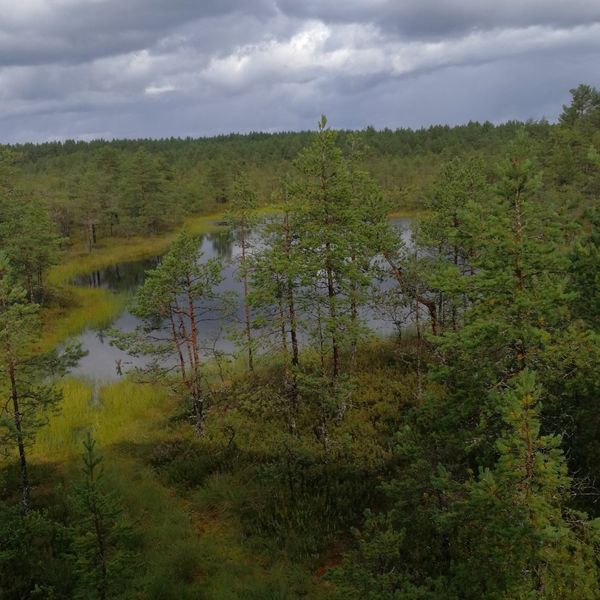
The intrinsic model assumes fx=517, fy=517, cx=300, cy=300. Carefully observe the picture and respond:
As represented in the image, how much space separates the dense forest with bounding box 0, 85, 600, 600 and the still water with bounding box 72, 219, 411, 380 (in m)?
1.16

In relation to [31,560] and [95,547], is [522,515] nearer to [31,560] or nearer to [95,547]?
[95,547]

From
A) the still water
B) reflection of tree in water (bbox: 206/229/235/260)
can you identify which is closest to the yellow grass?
the still water

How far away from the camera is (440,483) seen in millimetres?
8828

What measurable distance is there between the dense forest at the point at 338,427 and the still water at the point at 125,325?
116cm

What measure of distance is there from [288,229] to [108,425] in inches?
547

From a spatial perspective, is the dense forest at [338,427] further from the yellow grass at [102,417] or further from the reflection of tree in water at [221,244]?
the reflection of tree in water at [221,244]

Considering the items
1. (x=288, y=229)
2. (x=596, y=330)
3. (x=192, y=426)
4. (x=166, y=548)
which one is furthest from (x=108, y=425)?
(x=596, y=330)

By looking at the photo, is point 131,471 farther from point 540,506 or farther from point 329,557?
point 540,506

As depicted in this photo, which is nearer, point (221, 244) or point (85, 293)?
point (85, 293)

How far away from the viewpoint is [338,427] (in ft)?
68.9

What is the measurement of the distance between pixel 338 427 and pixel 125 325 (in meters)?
25.6

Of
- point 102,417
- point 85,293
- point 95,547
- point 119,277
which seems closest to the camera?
point 95,547

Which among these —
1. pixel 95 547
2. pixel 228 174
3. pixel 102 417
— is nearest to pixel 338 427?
pixel 95 547

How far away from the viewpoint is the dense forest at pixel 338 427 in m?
8.97
